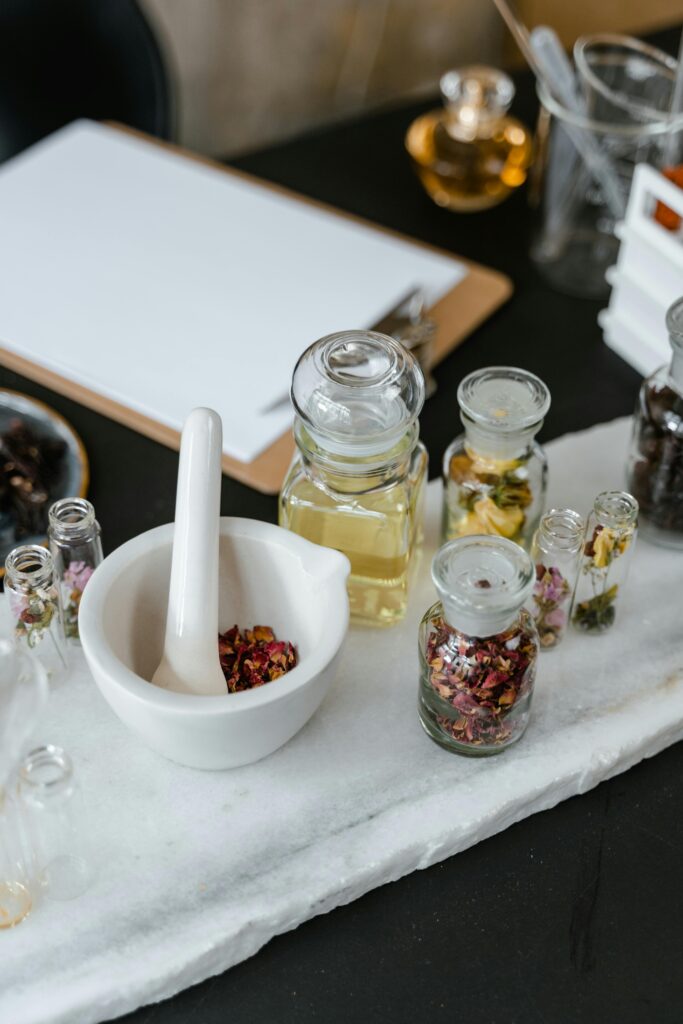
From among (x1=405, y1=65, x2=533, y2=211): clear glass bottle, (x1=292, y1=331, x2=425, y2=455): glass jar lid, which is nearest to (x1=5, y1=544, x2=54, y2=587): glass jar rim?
(x1=292, y1=331, x2=425, y2=455): glass jar lid

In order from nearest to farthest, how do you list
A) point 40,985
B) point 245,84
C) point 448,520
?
1. point 40,985
2. point 448,520
3. point 245,84

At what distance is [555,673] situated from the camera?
0.89m

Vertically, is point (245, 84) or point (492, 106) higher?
point (492, 106)

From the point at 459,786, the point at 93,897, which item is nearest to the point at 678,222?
the point at 459,786

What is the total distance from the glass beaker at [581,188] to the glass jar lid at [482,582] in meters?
0.56

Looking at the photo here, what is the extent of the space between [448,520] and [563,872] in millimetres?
286

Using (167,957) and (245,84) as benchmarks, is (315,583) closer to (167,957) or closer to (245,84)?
(167,957)

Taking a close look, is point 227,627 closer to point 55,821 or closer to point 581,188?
point 55,821

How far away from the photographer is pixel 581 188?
1.23 meters

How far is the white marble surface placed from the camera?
0.73m

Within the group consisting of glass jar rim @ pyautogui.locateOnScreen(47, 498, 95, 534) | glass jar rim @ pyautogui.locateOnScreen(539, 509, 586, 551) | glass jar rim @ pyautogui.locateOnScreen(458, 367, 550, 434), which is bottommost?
glass jar rim @ pyautogui.locateOnScreen(47, 498, 95, 534)

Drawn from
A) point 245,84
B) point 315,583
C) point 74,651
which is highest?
point 315,583

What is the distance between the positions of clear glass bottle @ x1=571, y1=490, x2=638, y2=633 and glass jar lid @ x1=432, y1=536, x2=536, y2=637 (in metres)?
0.13

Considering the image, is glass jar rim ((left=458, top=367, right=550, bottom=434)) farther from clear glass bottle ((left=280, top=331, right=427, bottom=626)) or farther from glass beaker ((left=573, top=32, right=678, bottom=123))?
glass beaker ((left=573, top=32, right=678, bottom=123))
